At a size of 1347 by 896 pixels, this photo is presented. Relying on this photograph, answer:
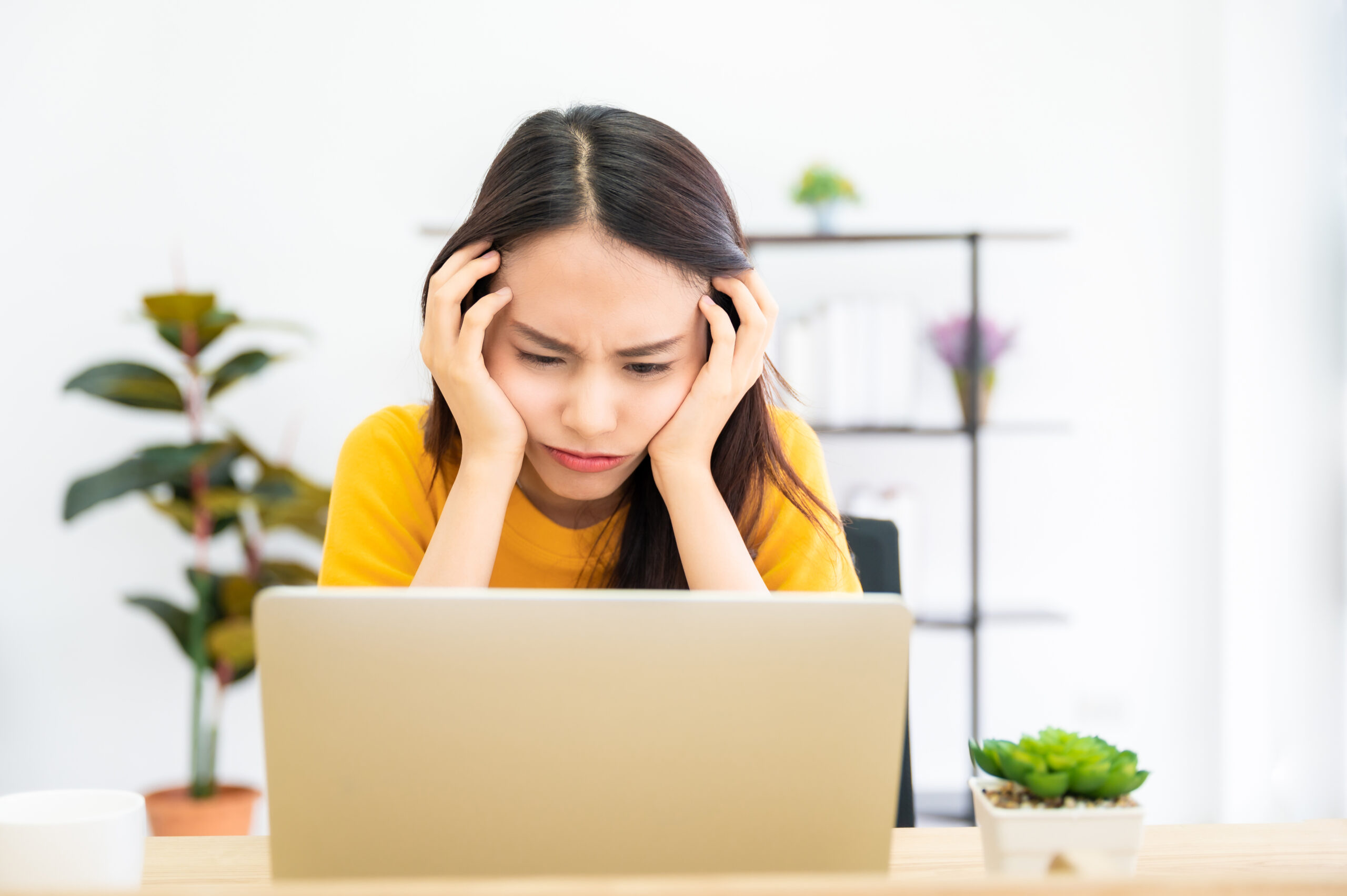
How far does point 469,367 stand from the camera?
1062mm

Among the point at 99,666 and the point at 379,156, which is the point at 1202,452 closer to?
the point at 379,156

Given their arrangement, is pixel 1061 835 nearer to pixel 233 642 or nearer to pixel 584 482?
pixel 584 482

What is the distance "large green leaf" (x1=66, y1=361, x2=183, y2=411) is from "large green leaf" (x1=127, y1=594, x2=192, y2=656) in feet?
1.38

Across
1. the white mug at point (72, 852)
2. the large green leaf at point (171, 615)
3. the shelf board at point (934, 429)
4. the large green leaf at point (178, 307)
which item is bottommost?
the large green leaf at point (171, 615)

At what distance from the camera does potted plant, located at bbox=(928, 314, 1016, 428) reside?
242 cm

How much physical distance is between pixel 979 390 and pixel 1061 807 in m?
1.97

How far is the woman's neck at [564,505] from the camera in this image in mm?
1257

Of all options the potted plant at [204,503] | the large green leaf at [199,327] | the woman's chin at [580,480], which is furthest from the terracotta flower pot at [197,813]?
the woman's chin at [580,480]

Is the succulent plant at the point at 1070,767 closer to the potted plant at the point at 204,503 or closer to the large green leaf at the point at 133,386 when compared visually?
the potted plant at the point at 204,503

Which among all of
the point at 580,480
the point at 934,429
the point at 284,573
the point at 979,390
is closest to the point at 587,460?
the point at 580,480

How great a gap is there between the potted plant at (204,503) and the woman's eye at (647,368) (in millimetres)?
1312

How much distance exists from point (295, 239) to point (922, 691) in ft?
6.52

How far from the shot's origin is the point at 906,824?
1064 millimetres

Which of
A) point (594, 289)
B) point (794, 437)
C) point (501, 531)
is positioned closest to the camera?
point (594, 289)
